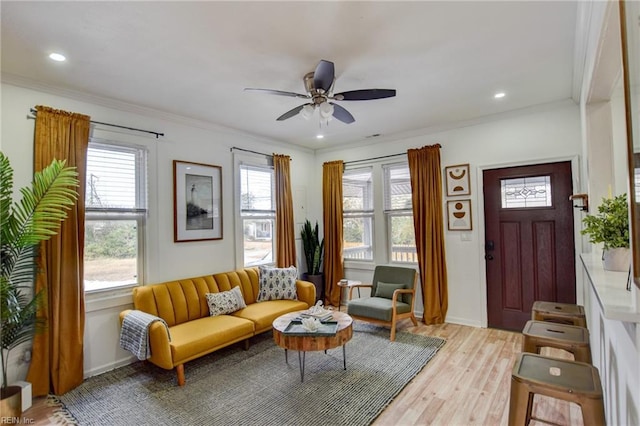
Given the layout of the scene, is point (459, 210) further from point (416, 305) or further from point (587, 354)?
point (587, 354)

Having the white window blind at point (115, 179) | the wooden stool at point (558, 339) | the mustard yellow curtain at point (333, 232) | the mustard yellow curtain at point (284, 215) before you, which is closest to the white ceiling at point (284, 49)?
the white window blind at point (115, 179)

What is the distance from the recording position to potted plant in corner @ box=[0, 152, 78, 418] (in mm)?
2320

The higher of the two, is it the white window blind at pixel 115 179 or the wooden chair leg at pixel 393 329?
the white window blind at pixel 115 179

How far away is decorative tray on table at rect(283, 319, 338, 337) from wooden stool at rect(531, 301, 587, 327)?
1671 millimetres

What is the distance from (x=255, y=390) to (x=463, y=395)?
1.68 meters

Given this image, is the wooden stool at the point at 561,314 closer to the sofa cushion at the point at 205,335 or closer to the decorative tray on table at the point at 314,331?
the decorative tray on table at the point at 314,331

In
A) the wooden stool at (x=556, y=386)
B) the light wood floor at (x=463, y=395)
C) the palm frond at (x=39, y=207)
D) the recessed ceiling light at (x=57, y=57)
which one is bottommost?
the light wood floor at (x=463, y=395)

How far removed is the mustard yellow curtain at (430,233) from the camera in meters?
4.33

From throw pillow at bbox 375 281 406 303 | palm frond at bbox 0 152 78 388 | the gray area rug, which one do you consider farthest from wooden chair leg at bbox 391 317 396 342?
palm frond at bbox 0 152 78 388

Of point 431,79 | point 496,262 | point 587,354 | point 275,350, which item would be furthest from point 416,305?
point 431,79

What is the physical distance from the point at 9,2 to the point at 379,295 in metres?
4.24

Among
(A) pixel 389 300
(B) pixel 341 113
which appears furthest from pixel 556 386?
(A) pixel 389 300

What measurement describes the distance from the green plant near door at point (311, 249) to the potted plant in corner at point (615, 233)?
3.87 m

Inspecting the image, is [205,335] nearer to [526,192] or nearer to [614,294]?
[614,294]
